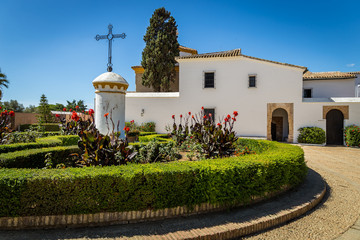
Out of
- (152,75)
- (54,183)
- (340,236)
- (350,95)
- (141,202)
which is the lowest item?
(340,236)

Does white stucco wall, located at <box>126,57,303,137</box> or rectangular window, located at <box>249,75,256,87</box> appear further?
rectangular window, located at <box>249,75,256,87</box>

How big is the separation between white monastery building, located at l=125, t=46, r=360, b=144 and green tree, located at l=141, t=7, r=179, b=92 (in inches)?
167

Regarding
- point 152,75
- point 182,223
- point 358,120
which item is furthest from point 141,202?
point 152,75

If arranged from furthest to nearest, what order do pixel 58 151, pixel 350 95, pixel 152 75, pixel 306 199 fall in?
pixel 152 75, pixel 350 95, pixel 58 151, pixel 306 199

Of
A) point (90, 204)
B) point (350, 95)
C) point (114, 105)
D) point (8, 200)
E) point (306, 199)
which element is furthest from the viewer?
point (350, 95)

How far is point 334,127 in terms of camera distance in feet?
48.2

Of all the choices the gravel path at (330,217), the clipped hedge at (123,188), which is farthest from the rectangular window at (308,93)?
the clipped hedge at (123,188)

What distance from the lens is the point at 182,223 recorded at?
9.22 ft

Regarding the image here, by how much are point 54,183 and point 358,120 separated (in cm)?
1756

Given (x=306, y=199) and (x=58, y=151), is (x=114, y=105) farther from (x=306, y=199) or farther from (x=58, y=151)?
(x=306, y=199)

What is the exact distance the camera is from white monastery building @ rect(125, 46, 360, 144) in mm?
14273

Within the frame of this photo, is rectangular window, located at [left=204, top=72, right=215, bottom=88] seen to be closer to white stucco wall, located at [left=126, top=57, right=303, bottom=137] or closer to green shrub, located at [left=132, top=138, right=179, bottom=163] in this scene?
white stucco wall, located at [left=126, top=57, right=303, bottom=137]

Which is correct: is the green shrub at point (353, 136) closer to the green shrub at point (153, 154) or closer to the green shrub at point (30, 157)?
the green shrub at point (153, 154)

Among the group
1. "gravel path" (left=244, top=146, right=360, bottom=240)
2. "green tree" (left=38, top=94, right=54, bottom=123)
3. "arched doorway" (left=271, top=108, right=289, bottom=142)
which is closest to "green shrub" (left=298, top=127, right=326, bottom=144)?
"arched doorway" (left=271, top=108, right=289, bottom=142)
